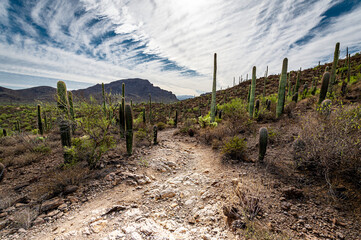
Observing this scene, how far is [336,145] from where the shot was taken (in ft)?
10.3

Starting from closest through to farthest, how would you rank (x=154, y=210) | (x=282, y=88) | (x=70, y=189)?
(x=154, y=210) < (x=70, y=189) < (x=282, y=88)

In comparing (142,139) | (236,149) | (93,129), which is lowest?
(142,139)

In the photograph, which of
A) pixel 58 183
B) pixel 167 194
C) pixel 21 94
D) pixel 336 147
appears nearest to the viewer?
pixel 336 147

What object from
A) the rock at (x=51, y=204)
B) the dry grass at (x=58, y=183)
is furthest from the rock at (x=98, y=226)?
the dry grass at (x=58, y=183)

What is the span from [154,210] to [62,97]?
6.01 metres

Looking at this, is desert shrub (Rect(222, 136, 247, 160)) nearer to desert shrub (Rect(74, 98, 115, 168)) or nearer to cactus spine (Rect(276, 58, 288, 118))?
desert shrub (Rect(74, 98, 115, 168))

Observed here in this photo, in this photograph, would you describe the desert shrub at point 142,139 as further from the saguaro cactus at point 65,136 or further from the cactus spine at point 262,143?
the cactus spine at point 262,143

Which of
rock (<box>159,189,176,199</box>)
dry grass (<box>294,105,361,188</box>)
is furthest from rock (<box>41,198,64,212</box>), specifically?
dry grass (<box>294,105,361,188</box>)

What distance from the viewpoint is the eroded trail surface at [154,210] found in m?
2.74

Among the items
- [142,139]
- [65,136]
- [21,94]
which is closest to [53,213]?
[65,136]

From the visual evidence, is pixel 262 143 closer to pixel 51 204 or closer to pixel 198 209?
pixel 198 209

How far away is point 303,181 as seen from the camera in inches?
139

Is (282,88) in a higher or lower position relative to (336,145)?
higher

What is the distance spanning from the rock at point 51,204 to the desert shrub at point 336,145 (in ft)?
21.9
